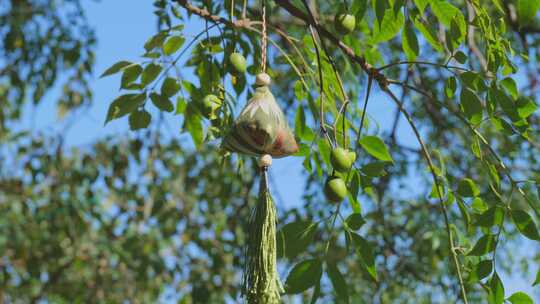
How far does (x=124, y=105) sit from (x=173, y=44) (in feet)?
0.58

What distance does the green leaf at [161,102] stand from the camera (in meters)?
1.76

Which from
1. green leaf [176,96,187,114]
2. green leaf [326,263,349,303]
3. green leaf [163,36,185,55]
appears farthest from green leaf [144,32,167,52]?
green leaf [326,263,349,303]

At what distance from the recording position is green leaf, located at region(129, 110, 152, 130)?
1.76 meters

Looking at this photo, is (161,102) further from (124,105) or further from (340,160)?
(340,160)

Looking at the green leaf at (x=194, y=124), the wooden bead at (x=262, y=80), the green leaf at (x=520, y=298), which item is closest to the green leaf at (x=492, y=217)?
the green leaf at (x=520, y=298)

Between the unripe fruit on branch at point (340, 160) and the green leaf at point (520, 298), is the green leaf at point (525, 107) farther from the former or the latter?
the unripe fruit on branch at point (340, 160)

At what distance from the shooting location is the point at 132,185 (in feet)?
16.7

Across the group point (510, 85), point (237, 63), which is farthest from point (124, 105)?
point (510, 85)

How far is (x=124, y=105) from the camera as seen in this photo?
5.69 feet

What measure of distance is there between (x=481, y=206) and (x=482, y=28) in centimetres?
38

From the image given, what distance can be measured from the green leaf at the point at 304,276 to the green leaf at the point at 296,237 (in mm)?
28

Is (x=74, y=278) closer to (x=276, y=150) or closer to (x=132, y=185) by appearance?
(x=132, y=185)

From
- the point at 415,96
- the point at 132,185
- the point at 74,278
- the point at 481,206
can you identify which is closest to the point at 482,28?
the point at 481,206

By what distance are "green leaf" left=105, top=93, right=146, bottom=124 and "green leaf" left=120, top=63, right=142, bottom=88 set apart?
30mm
